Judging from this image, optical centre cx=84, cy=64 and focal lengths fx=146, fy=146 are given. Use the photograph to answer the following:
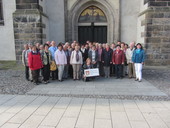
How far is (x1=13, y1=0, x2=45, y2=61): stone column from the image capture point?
8656 millimetres

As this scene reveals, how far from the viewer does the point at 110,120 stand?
3.13m

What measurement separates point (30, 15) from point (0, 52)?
4.40 meters

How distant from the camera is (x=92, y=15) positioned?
34.9 feet

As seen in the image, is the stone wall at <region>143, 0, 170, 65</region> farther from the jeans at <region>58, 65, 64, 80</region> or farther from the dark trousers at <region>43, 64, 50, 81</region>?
the dark trousers at <region>43, 64, 50, 81</region>

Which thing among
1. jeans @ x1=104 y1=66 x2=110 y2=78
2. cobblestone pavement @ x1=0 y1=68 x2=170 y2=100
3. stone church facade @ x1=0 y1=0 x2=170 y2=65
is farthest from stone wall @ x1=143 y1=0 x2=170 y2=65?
jeans @ x1=104 y1=66 x2=110 y2=78

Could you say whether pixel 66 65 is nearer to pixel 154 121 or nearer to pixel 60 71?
pixel 60 71

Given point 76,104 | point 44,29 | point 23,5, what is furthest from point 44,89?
point 23,5

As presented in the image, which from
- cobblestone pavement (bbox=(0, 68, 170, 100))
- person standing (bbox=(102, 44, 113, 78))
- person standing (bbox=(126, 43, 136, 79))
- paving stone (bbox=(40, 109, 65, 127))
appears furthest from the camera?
person standing (bbox=(102, 44, 113, 78))

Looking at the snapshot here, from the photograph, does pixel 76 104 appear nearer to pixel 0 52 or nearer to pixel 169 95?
pixel 169 95

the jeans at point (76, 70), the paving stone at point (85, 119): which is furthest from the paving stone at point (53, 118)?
the jeans at point (76, 70)

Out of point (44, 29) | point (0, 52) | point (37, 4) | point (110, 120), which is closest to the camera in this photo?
point (110, 120)

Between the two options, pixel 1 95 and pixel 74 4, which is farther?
pixel 74 4

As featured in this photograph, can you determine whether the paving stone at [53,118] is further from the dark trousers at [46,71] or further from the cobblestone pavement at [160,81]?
the cobblestone pavement at [160,81]

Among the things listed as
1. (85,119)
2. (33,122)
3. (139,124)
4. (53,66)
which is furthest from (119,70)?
(33,122)
